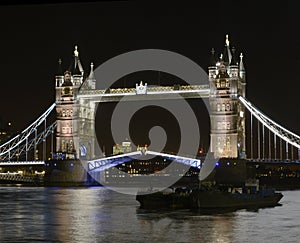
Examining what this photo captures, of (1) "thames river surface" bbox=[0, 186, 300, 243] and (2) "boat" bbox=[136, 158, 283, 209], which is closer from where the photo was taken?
(1) "thames river surface" bbox=[0, 186, 300, 243]

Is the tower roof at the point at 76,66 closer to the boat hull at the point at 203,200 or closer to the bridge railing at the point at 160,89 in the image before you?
the bridge railing at the point at 160,89

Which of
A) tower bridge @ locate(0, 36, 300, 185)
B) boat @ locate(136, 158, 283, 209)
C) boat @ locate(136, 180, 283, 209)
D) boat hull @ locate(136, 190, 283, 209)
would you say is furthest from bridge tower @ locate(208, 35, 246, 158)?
boat hull @ locate(136, 190, 283, 209)

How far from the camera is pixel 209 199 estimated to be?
22594 mm

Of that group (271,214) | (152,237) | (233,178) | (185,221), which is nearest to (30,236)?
(152,237)

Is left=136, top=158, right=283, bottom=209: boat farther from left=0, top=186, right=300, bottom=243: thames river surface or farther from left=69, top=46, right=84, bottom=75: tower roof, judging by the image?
left=69, top=46, right=84, bottom=75: tower roof

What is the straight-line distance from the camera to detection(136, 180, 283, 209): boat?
2272cm

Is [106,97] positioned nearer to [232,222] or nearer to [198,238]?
[232,222]

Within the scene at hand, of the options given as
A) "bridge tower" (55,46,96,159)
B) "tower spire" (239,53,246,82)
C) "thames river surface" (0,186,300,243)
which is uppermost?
"tower spire" (239,53,246,82)

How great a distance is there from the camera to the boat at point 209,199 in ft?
74.5

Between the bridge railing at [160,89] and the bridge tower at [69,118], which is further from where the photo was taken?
the bridge tower at [69,118]

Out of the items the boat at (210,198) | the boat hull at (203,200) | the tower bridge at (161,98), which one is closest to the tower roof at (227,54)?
the tower bridge at (161,98)

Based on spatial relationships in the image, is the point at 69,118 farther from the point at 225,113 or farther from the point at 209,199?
the point at 209,199

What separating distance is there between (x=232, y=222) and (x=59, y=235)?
526 cm

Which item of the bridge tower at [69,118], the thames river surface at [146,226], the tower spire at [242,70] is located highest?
the tower spire at [242,70]
